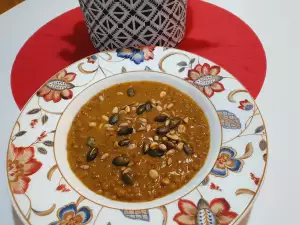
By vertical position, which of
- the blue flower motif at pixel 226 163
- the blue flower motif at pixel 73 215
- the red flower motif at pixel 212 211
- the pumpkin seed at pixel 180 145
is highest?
the pumpkin seed at pixel 180 145

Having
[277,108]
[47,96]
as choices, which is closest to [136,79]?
[47,96]

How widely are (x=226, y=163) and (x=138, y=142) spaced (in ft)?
0.59

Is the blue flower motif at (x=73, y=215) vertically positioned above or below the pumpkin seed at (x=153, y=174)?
below

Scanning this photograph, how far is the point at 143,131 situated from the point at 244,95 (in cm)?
22

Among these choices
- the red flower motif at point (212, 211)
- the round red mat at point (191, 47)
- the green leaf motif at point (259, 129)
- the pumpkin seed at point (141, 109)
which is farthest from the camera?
the round red mat at point (191, 47)

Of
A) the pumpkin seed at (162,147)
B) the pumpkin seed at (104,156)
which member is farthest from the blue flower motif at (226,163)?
the pumpkin seed at (104,156)

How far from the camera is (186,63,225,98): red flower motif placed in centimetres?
79

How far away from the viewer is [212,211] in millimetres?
594

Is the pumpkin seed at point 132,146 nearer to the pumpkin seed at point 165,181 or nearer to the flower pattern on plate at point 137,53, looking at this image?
the pumpkin seed at point 165,181

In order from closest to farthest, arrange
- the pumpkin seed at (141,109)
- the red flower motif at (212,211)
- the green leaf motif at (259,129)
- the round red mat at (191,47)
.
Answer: the red flower motif at (212,211), the green leaf motif at (259,129), the pumpkin seed at (141,109), the round red mat at (191,47)

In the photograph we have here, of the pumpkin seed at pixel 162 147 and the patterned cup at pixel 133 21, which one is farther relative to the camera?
the patterned cup at pixel 133 21

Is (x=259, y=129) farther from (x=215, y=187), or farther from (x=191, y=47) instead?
(x=191, y=47)

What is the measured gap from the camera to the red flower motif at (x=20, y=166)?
25.8 inches

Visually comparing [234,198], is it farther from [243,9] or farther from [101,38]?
[243,9]
